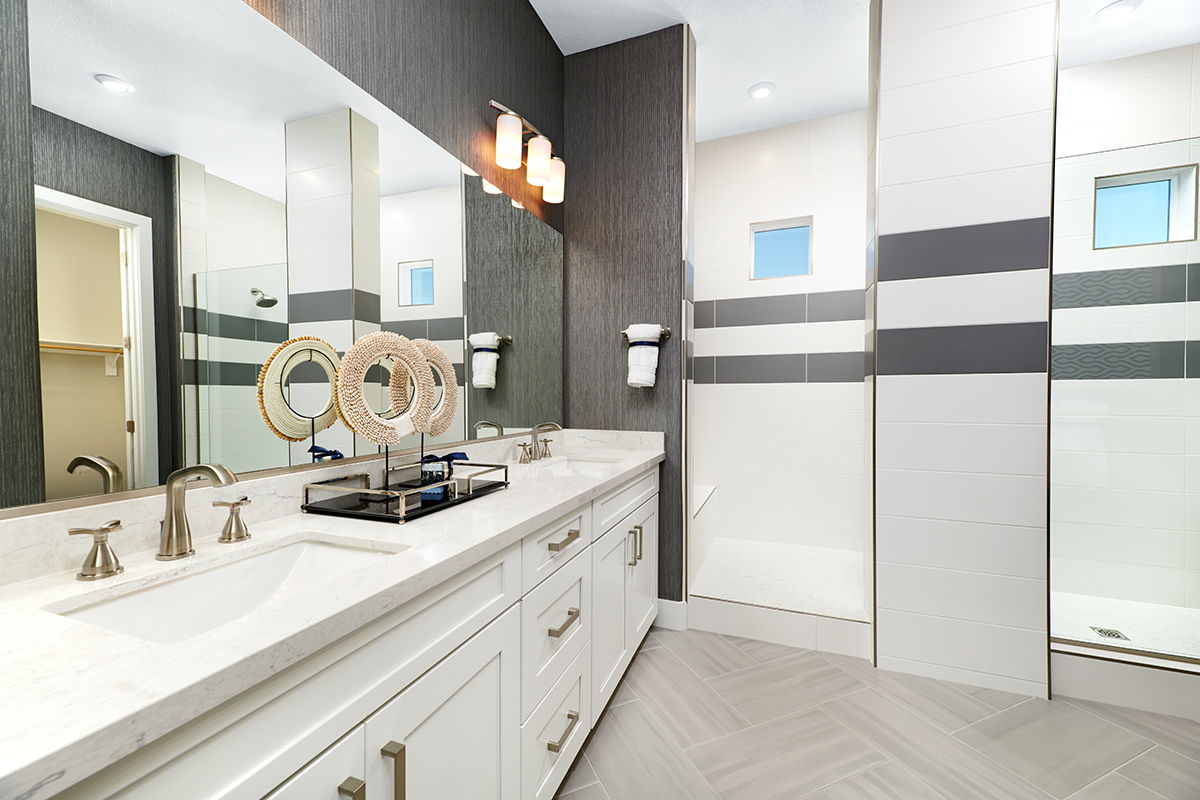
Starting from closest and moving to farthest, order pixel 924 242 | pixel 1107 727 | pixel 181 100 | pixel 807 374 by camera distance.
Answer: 1. pixel 181 100
2. pixel 1107 727
3. pixel 924 242
4. pixel 807 374

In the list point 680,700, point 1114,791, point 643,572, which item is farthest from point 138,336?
point 1114,791

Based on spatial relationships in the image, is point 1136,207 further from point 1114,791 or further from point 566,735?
point 566,735

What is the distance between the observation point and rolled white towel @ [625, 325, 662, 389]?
2.19 m

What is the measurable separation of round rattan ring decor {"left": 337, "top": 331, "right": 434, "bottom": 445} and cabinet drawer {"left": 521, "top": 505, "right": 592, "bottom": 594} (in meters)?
0.42

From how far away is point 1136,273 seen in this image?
193 centimetres

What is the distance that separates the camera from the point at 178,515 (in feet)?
2.71

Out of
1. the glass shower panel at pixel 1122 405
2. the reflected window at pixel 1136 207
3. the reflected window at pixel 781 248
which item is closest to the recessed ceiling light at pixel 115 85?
the glass shower panel at pixel 1122 405

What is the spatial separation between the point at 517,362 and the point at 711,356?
1.76 metres

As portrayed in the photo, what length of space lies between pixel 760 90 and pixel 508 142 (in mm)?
1696

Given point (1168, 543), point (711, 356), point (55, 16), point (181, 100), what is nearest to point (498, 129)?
point (181, 100)

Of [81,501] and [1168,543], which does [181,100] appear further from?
[1168,543]

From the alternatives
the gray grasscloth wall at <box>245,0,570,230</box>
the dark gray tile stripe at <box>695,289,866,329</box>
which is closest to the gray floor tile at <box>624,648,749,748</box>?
the gray grasscloth wall at <box>245,0,570,230</box>

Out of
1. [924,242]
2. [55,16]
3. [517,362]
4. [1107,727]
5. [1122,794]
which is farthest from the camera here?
[517,362]

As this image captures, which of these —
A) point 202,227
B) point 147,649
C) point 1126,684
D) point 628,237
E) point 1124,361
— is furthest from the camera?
point 628,237
